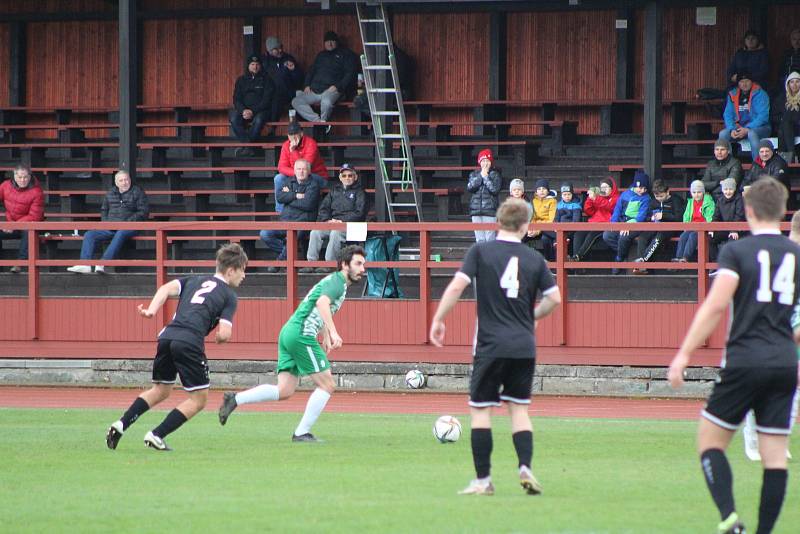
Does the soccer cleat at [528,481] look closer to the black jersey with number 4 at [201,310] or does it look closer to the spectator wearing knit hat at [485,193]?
the black jersey with number 4 at [201,310]

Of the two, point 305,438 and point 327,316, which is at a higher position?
point 327,316

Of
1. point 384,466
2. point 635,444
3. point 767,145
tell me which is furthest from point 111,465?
point 767,145

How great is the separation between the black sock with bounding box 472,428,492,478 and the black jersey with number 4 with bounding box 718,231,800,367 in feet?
6.24

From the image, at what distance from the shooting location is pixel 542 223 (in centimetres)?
1755

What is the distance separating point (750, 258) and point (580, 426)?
683 cm

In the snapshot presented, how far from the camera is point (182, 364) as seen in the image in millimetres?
10773

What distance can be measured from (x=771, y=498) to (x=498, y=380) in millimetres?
2060

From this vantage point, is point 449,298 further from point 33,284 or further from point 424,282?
point 33,284

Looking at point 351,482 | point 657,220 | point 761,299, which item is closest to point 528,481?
point 351,482

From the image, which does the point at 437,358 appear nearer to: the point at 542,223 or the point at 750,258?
the point at 542,223

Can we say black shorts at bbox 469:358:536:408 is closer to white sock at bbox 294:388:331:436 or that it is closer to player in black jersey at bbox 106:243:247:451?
player in black jersey at bbox 106:243:247:451

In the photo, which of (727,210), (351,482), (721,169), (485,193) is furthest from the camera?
(485,193)

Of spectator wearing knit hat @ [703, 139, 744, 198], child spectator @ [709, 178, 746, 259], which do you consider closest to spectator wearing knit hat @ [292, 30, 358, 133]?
spectator wearing knit hat @ [703, 139, 744, 198]

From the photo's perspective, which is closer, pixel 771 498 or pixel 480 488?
pixel 771 498
